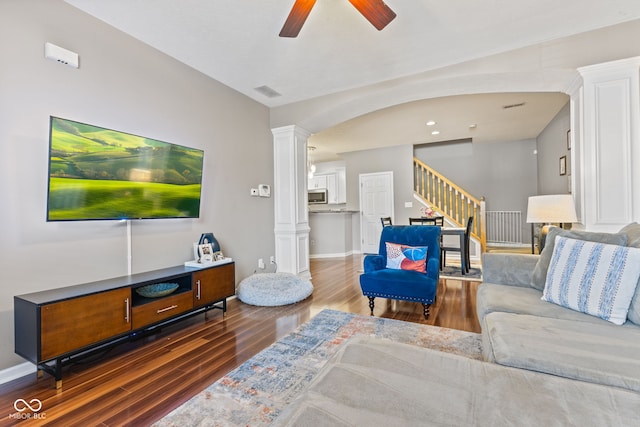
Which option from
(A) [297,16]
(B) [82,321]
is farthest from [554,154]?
Answer: (B) [82,321]

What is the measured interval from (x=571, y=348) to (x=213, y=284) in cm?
273

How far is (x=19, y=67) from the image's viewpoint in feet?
6.45

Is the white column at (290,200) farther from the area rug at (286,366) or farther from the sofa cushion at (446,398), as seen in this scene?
the sofa cushion at (446,398)

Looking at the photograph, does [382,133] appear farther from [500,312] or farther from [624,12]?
[500,312]

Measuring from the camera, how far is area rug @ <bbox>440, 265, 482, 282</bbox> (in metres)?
4.37

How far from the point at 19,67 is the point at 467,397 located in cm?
322

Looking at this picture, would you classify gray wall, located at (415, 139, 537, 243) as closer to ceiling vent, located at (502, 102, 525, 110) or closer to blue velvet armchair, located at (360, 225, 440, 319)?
ceiling vent, located at (502, 102, 525, 110)

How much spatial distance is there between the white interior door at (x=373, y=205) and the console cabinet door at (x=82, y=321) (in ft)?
18.5

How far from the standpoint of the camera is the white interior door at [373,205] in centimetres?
704

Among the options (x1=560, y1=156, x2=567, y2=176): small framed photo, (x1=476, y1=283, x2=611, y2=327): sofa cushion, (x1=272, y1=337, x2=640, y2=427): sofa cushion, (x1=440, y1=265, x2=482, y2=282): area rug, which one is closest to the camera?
(x1=272, y1=337, x2=640, y2=427): sofa cushion

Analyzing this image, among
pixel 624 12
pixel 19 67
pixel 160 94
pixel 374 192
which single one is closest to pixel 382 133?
pixel 374 192

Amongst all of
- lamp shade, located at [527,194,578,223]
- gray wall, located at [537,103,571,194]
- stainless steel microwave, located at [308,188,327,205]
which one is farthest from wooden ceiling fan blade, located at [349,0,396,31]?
stainless steel microwave, located at [308,188,327,205]

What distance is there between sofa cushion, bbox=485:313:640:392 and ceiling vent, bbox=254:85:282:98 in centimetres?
354

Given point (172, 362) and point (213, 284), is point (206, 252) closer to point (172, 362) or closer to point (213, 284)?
point (213, 284)
